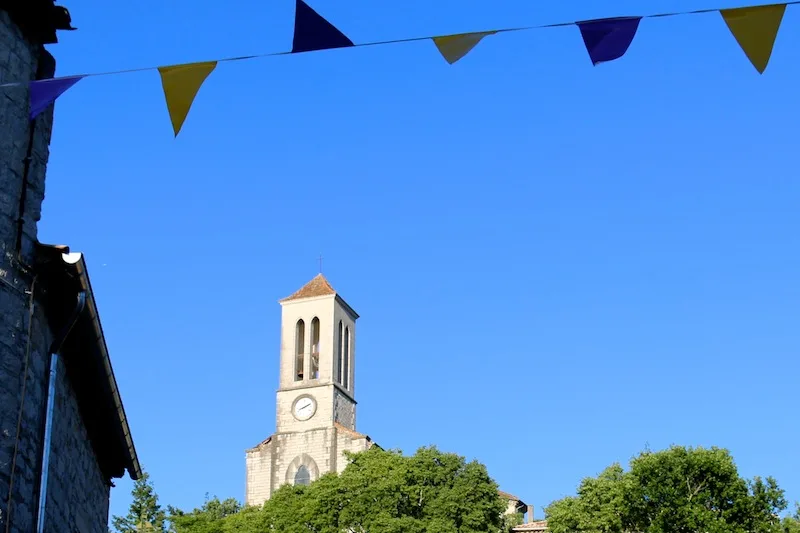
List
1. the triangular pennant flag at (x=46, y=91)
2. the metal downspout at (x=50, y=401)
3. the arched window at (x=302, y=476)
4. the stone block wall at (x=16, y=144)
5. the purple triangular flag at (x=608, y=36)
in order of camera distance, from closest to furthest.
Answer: the purple triangular flag at (x=608, y=36), the triangular pennant flag at (x=46, y=91), the stone block wall at (x=16, y=144), the metal downspout at (x=50, y=401), the arched window at (x=302, y=476)

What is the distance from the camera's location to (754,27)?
8203 millimetres

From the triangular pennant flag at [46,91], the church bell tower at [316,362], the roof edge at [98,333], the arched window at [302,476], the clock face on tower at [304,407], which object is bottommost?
the roof edge at [98,333]

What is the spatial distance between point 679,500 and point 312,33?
29581 mm

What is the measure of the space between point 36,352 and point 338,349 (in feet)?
162

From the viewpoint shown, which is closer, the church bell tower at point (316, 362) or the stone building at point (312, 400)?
the stone building at point (312, 400)

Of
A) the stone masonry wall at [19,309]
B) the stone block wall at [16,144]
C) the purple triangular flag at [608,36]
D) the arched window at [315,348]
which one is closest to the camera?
the purple triangular flag at [608,36]

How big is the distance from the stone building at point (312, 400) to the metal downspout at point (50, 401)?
4390 cm

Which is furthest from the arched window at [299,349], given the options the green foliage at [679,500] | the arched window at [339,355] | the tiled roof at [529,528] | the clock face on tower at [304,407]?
the green foliage at [679,500]

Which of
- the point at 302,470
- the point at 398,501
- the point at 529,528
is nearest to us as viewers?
the point at 398,501

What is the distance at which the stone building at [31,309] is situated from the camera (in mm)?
8891

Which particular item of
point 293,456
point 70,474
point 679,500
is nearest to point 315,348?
point 293,456

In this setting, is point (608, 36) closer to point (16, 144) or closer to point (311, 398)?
point (16, 144)

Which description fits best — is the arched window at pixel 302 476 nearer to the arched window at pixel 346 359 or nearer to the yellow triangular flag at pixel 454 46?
the arched window at pixel 346 359

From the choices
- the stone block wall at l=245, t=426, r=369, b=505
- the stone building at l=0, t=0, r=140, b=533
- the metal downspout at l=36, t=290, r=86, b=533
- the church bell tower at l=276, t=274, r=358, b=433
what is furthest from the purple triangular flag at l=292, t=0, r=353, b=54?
the church bell tower at l=276, t=274, r=358, b=433
